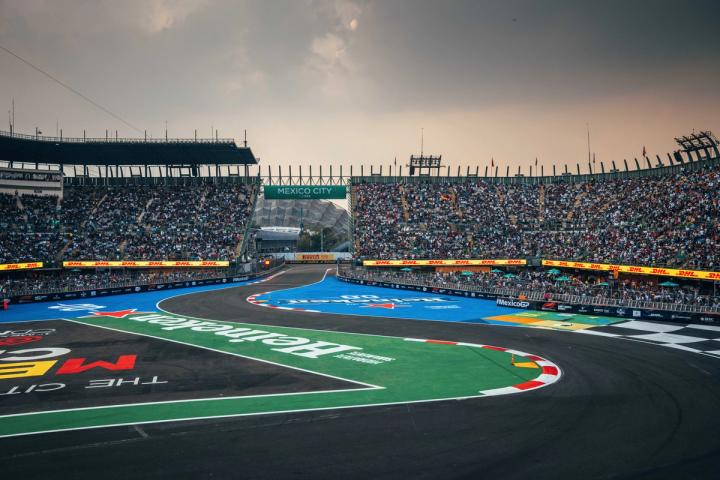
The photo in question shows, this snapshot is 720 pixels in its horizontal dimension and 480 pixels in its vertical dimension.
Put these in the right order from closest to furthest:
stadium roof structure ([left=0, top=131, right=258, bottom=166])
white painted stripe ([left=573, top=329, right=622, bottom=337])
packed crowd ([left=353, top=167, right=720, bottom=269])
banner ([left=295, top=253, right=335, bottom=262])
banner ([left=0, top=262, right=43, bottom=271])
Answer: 1. white painted stripe ([left=573, top=329, right=622, bottom=337])
2. packed crowd ([left=353, top=167, right=720, bottom=269])
3. banner ([left=0, top=262, right=43, bottom=271])
4. stadium roof structure ([left=0, top=131, right=258, bottom=166])
5. banner ([left=295, top=253, right=335, bottom=262])

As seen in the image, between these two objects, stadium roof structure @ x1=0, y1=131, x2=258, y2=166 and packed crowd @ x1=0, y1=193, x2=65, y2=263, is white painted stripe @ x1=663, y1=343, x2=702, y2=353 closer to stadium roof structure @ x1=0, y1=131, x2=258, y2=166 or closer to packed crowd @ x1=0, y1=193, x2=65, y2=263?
stadium roof structure @ x1=0, y1=131, x2=258, y2=166

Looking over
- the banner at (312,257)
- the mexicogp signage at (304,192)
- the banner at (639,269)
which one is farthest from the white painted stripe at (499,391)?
the banner at (312,257)

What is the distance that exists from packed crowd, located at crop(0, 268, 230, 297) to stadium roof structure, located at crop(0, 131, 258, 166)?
1660cm

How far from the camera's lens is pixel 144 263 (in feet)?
183

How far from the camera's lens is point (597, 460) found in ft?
32.7

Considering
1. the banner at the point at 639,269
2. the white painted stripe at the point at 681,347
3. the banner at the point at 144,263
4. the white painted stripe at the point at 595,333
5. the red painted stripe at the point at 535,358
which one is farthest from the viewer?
the banner at the point at 144,263

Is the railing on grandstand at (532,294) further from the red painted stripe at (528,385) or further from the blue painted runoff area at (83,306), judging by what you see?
the blue painted runoff area at (83,306)

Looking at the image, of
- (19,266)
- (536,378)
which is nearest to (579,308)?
(536,378)

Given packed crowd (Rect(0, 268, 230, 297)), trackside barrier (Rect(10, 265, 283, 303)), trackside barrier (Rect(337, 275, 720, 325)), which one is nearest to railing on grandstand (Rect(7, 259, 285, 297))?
packed crowd (Rect(0, 268, 230, 297))

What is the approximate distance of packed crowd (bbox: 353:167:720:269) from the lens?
4153 centimetres

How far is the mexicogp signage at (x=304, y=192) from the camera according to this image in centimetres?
6562

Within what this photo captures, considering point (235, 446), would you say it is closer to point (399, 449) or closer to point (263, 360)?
point (399, 449)

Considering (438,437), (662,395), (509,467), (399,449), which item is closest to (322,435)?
(399,449)

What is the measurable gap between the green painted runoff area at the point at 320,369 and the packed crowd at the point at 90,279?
17385 millimetres
